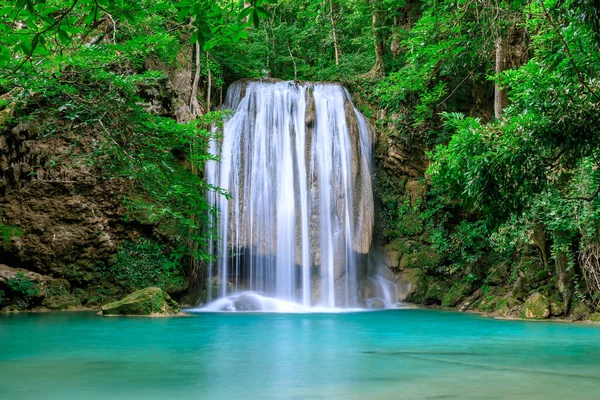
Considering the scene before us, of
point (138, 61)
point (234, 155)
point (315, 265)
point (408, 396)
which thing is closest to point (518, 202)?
point (408, 396)

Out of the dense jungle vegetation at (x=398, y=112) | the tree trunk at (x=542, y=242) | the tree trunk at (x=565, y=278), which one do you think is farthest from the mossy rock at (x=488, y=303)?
the tree trunk at (x=565, y=278)

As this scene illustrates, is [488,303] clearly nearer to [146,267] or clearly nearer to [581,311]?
[581,311]

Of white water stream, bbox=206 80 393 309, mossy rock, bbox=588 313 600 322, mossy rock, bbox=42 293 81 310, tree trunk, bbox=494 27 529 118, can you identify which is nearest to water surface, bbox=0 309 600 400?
mossy rock, bbox=588 313 600 322

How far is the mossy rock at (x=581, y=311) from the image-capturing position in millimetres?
12469

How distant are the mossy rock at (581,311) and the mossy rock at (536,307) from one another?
1.81 feet

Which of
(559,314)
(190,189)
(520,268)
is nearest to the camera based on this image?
(190,189)

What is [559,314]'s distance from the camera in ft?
42.4

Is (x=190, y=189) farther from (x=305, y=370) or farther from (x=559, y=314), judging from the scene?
(x=559, y=314)

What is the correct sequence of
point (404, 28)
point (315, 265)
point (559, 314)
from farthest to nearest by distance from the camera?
point (404, 28)
point (315, 265)
point (559, 314)

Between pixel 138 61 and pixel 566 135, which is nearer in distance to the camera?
pixel 566 135

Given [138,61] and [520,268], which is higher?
[138,61]

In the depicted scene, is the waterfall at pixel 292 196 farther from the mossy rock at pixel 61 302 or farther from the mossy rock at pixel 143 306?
the mossy rock at pixel 61 302

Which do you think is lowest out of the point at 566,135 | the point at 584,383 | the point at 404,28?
the point at 584,383

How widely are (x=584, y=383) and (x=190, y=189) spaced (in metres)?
6.96
